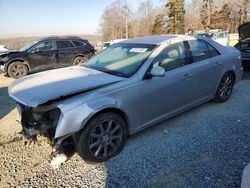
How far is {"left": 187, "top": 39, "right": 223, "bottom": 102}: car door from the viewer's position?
4.35 metres

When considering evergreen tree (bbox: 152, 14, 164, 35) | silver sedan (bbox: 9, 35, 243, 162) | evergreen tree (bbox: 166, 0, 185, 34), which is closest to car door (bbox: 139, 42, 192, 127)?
silver sedan (bbox: 9, 35, 243, 162)

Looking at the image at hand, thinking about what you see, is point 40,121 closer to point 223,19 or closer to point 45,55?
point 45,55

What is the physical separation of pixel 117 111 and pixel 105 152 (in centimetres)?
58

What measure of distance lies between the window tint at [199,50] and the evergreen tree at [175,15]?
4820 cm

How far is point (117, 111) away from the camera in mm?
3354

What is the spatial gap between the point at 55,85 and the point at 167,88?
1695 mm

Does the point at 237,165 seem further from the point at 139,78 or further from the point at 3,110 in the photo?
the point at 3,110

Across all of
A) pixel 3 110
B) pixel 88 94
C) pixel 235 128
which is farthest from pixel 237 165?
pixel 3 110

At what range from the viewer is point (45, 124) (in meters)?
3.04

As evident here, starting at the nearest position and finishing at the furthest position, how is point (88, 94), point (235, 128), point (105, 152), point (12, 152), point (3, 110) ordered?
point (88, 94) < point (105, 152) < point (12, 152) < point (235, 128) < point (3, 110)

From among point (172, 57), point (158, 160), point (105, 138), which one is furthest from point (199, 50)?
point (105, 138)

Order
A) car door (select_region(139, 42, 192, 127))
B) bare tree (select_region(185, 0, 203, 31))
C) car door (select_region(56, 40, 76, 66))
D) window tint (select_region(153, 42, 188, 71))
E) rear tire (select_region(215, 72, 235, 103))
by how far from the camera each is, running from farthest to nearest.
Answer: bare tree (select_region(185, 0, 203, 31)), car door (select_region(56, 40, 76, 66)), rear tire (select_region(215, 72, 235, 103)), window tint (select_region(153, 42, 188, 71)), car door (select_region(139, 42, 192, 127))

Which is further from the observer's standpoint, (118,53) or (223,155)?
(118,53)

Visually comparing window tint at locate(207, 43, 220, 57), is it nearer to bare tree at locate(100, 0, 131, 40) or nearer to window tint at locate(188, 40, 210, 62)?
window tint at locate(188, 40, 210, 62)
